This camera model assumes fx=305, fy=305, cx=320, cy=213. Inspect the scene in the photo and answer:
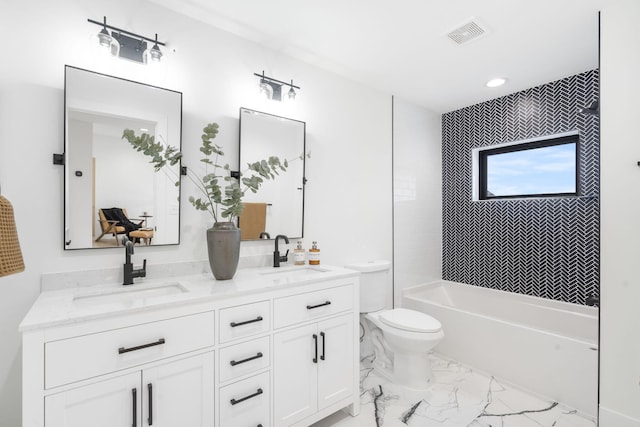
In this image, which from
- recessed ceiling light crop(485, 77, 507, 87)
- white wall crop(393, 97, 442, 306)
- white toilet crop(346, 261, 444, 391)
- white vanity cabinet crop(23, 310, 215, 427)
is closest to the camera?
white vanity cabinet crop(23, 310, 215, 427)

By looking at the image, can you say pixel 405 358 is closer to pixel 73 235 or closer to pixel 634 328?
pixel 634 328

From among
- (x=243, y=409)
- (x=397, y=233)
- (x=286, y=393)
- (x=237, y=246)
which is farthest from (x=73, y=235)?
(x=397, y=233)

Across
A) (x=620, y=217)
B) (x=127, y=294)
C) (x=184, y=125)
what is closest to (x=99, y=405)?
(x=127, y=294)

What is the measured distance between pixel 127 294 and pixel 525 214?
3.25m

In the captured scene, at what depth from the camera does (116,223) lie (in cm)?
163

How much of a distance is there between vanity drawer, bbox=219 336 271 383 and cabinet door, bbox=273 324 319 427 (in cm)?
7

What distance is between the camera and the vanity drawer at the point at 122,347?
41.3 inches

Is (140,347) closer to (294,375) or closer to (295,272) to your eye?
(294,375)

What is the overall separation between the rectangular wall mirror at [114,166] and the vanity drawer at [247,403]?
88 cm

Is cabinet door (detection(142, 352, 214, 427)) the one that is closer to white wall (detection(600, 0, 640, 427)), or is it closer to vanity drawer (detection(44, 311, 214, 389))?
vanity drawer (detection(44, 311, 214, 389))

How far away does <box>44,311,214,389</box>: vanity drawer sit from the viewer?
105cm

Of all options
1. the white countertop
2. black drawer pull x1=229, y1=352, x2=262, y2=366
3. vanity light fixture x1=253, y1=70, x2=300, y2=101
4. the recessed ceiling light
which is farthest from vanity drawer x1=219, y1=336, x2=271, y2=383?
the recessed ceiling light

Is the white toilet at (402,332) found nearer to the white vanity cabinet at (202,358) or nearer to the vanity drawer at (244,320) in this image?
the white vanity cabinet at (202,358)

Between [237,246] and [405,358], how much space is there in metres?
1.56
